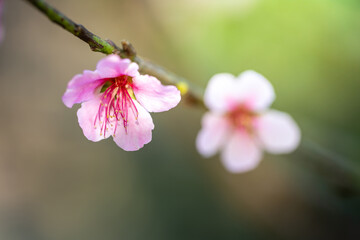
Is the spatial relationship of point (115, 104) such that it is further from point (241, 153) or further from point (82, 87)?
point (241, 153)

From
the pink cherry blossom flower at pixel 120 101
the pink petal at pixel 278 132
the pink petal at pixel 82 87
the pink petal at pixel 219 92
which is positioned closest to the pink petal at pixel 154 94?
the pink cherry blossom flower at pixel 120 101

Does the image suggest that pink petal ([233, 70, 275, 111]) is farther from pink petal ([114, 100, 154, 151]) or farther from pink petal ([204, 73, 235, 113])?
pink petal ([114, 100, 154, 151])

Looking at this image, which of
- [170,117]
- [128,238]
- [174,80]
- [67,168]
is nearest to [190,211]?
[128,238]

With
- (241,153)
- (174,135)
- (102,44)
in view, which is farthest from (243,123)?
(174,135)

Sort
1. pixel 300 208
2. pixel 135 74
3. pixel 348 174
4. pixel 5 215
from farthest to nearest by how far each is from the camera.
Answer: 1. pixel 5 215
2. pixel 300 208
3. pixel 348 174
4. pixel 135 74

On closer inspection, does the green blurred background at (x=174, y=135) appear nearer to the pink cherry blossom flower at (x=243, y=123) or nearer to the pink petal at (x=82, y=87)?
the pink cherry blossom flower at (x=243, y=123)

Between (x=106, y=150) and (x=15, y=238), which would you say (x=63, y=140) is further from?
(x=15, y=238)
